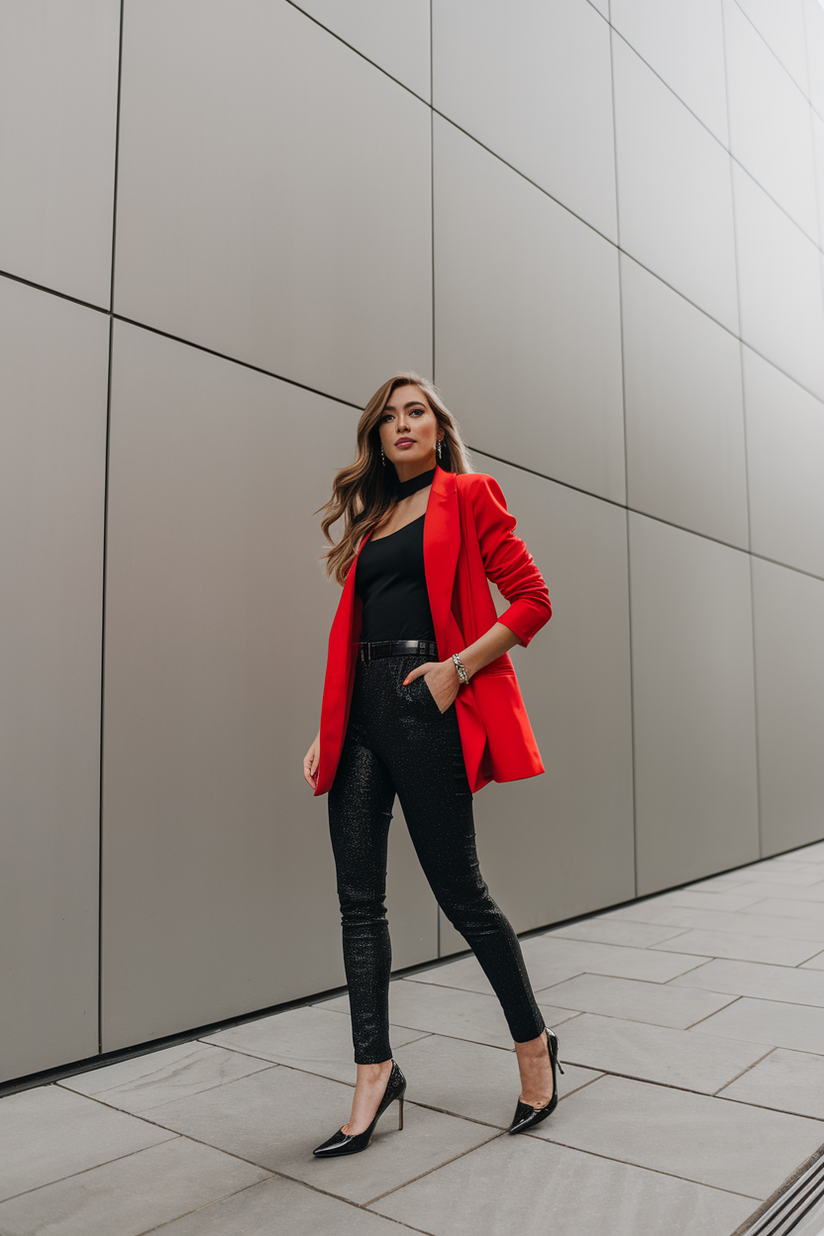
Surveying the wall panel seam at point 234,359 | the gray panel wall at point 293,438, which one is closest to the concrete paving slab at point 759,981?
the gray panel wall at point 293,438

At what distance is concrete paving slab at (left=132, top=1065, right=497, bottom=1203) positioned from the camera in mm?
2100

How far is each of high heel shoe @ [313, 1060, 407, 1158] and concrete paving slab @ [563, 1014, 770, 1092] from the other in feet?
2.57

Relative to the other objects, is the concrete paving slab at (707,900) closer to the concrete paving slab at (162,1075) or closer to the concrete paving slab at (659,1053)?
the concrete paving slab at (659,1053)

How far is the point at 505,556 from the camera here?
2363 mm

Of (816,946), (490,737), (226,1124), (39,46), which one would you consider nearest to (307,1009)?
(226,1124)

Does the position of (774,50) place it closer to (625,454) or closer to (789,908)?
(625,454)

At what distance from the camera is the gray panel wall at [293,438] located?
9.50 ft

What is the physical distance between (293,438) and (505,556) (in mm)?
1587

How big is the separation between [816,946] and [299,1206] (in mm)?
3274

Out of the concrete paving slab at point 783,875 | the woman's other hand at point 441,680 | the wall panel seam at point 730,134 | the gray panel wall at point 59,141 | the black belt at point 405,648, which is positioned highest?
the wall panel seam at point 730,134

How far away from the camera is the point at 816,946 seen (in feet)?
14.5

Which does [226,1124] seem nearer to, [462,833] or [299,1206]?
[299,1206]

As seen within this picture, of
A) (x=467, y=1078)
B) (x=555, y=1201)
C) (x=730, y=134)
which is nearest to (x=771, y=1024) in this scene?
(x=467, y=1078)

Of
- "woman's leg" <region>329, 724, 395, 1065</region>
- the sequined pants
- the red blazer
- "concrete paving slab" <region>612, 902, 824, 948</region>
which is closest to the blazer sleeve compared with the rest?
the red blazer
